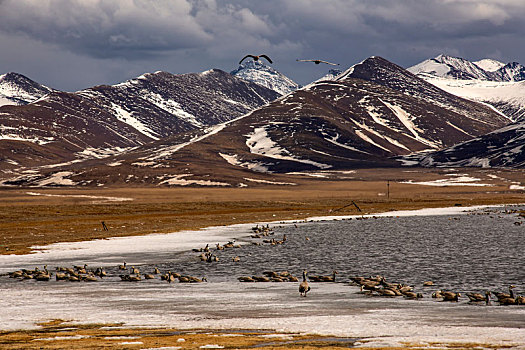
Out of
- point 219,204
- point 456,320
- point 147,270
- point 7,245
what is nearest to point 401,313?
point 456,320

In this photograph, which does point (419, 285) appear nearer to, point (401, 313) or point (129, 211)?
point (401, 313)

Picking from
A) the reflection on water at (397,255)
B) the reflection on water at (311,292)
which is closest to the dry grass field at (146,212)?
the reflection on water at (397,255)

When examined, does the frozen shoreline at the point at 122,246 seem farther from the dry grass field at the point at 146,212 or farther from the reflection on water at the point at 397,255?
the reflection on water at the point at 397,255

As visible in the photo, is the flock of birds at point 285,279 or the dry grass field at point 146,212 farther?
the dry grass field at point 146,212

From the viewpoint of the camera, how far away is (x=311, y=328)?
92.9ft

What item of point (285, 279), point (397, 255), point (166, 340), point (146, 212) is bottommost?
point (166, 340)

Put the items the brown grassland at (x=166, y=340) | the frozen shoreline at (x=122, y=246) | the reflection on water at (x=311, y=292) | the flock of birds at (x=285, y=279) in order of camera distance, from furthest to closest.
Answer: the frozen shoreline at (x=122, y=246) → the flock of birds at (x=285, y=279) → the reflection on water at (x=311, y=292) → the brown grassland at (x=166, y=340)

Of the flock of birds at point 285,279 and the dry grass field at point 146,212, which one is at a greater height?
the dry grass field at point 146,212

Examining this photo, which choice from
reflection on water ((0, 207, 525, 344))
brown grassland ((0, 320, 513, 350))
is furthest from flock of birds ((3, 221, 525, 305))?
brown grassland ((0, 320, 513, 350))

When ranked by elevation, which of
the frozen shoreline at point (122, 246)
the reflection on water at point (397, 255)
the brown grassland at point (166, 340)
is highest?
the frozen shoreline at point (122, 246)

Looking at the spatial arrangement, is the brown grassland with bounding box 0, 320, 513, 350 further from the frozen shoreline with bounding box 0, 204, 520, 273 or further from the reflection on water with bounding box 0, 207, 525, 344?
the frozen shoreline with bounding box 0, 204, 520, 273

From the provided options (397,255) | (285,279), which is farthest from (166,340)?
(397,255)

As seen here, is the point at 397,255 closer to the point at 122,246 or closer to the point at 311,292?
the point at 311,292

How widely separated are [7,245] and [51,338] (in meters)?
51.7
